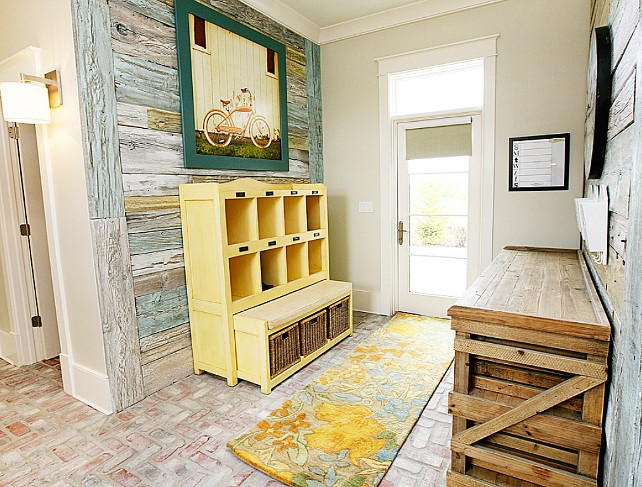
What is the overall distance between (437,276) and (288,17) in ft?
9.59

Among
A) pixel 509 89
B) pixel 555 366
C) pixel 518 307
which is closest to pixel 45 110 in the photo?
pixel 518 307

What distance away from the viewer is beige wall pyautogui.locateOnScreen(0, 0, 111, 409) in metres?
2.27

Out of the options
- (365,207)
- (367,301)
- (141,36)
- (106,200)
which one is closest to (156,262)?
(106,200)

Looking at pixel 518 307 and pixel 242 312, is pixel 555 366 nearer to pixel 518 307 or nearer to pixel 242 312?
pixel 518 307

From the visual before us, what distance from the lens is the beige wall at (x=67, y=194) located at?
89.4 inches

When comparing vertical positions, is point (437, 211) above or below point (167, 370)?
above

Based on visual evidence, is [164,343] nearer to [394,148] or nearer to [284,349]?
[284,349]

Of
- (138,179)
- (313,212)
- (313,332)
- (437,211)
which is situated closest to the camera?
(138,179)

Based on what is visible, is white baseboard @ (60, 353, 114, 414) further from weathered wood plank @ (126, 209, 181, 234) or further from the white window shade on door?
the white window shade on door

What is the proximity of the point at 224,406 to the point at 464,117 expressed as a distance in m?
3.15

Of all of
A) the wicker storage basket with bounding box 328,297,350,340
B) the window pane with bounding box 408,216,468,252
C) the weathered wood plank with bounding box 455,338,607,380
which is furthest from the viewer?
the window pane with bounding box 408,216,468,252

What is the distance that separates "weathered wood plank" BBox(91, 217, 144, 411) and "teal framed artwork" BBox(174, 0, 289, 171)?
29.9 inches

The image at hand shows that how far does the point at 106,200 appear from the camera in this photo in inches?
92.0

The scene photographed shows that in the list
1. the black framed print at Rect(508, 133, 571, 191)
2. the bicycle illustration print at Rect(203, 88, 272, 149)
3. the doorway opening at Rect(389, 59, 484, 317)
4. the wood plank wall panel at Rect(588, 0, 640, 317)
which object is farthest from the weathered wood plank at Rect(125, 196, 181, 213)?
the black framed print at Rect(508, 133, 571, 191)
